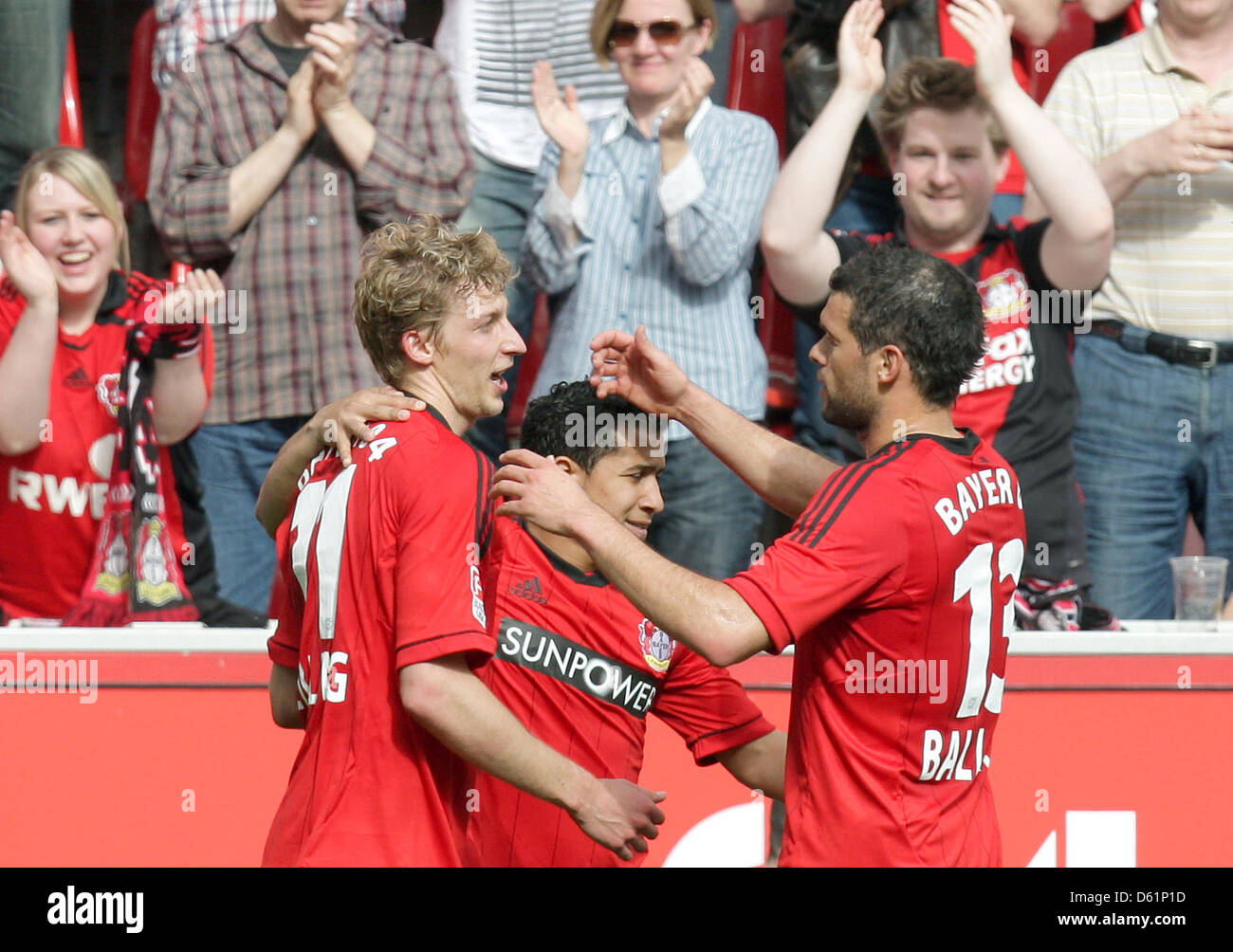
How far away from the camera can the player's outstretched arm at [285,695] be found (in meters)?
3.02

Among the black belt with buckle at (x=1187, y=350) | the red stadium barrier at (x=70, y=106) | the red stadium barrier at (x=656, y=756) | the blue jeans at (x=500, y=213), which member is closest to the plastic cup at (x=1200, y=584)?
the red stadium barrier at (x=656, y=756)

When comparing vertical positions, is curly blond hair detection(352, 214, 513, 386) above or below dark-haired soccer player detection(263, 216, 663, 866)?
above

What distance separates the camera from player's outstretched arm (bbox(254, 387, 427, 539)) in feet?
8.82

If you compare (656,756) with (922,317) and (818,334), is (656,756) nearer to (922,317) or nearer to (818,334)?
(818,334)

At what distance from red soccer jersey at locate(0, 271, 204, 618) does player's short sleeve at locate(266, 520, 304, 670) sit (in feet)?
6.47

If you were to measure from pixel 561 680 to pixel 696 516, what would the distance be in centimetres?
166

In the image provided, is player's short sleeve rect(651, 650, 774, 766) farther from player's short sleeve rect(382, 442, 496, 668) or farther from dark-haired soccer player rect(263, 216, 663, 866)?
player's short sleeve rect(382, 442, 496, 668)

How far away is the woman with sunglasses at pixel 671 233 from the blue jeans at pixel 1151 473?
46.0 inches

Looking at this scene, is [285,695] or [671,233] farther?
[671,233]

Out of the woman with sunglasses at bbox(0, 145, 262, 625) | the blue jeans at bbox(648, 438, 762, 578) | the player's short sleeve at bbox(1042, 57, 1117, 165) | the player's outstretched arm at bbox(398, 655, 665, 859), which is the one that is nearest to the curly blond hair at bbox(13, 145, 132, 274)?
the woman with sunglasses at bbox(0, 145, 262, 625)

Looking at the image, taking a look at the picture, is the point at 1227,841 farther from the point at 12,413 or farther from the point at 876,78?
the point at 12,413

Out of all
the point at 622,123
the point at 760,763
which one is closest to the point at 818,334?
the point at 622,123

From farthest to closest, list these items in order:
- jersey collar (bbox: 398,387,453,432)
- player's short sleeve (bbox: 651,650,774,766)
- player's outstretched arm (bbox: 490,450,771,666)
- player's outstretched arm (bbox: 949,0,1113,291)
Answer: player's outstretched arm (bbox: 949,0,1113,291) < player's short sleeve (bbox: 651,650,774,766) < jersey collar (bbox: 398,387,453,432) < player's outstretched arm (bbox: 490,450,771,666)

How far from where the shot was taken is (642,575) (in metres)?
2.66
